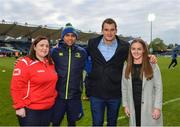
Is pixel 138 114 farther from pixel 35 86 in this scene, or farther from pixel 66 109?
pixel 35 86

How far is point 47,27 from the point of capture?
96.2m

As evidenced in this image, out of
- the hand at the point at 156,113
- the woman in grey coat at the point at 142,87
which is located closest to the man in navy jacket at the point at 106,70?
the woman in grey coat at the point at 142,87

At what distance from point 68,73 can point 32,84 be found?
79 cm

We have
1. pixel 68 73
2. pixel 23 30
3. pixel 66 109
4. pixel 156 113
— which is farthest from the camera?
pixel 23 30

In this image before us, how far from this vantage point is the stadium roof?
89.9 metres

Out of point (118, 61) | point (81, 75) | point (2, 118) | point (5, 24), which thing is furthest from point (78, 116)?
point (5, 24)

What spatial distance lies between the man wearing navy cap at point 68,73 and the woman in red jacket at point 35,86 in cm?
37

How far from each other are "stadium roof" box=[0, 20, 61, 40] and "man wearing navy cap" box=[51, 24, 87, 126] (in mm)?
82252

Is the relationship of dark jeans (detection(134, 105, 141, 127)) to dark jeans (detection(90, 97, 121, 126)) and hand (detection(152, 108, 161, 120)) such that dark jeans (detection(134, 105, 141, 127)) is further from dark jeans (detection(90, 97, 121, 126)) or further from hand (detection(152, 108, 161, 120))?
dark jeans (detection(90, 97, 121, 126))

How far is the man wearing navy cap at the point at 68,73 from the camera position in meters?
6.70

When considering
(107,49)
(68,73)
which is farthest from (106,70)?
(68,73)

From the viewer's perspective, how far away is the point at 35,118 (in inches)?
241

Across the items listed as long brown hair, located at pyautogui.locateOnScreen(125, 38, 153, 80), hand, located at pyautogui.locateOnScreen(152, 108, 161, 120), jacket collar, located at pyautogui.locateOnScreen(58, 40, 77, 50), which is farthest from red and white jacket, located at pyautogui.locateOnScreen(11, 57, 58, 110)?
hand, located at pyautogui.locateOnScreen(152, 108, 161, 120)

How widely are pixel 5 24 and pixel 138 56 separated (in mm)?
83158
